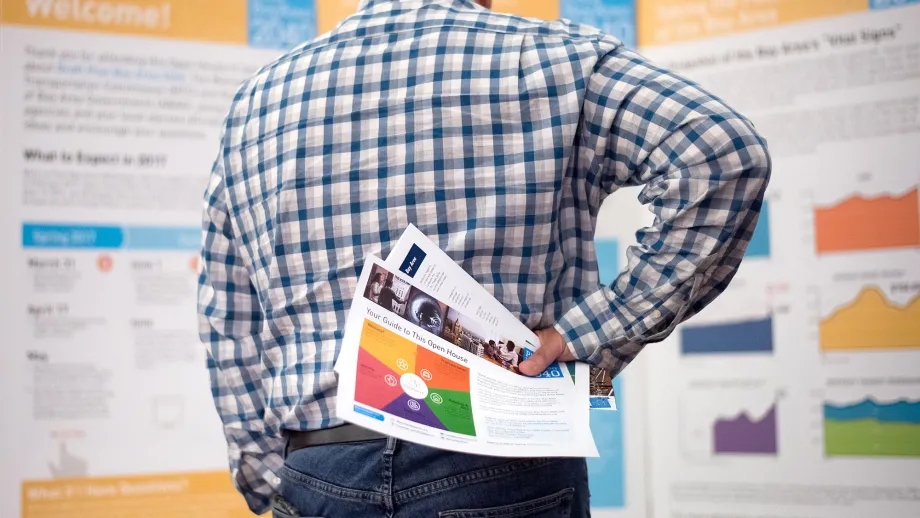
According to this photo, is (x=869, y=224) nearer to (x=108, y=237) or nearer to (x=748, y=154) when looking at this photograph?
(x=748, y=154)

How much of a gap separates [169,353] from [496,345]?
1954mm

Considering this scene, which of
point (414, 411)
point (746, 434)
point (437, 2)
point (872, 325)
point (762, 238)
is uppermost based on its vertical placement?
point (437, 2)

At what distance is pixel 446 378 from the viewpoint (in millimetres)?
1061

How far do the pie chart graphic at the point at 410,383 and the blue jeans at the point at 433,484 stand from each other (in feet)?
0.22

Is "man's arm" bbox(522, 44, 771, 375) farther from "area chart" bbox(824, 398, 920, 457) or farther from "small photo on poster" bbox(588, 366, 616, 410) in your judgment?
"area chart" bbox(824, 398, 920, 457)

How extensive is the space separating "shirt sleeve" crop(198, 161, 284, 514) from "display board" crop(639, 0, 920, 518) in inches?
69.7

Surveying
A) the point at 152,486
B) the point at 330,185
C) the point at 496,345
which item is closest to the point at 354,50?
the point at 330,185

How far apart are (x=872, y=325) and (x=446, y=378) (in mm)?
1957

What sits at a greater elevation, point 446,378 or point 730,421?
point 446,378

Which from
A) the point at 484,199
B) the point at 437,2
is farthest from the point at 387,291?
the point at 437,2

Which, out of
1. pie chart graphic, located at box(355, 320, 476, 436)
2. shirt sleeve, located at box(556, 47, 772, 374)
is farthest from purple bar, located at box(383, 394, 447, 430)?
shirt sleeve, located at box(556, 47, 772, 374)

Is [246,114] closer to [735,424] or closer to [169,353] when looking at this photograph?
[169,353]

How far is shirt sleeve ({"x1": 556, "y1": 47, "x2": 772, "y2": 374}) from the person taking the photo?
1.10 metres

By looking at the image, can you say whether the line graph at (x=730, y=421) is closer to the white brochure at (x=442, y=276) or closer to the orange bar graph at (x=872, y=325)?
the orange bar graph at (x=872, y=325)
